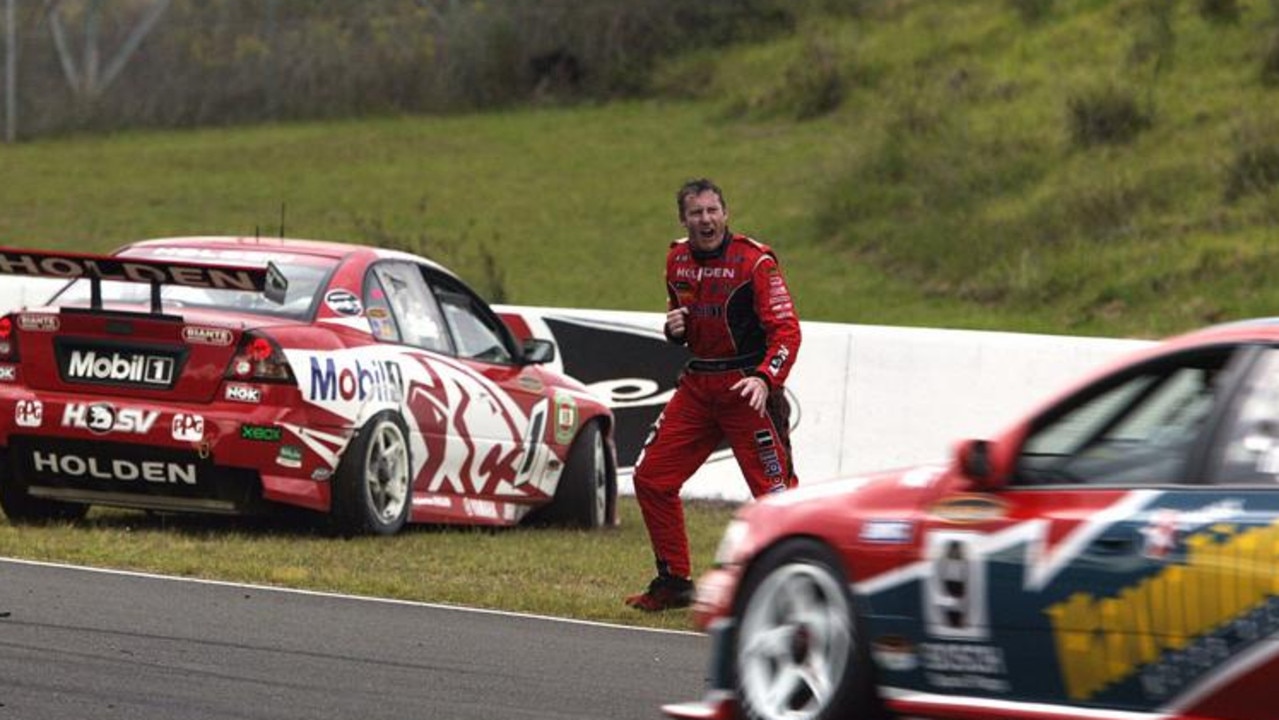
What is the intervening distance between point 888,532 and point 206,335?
18.2 feet

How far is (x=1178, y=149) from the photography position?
104 ft

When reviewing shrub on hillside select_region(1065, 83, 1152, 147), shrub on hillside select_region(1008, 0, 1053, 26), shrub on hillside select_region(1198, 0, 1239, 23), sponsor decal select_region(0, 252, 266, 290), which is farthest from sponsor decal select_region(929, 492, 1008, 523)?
shrub on hillside select_region(1008, 0, 1053, 26)

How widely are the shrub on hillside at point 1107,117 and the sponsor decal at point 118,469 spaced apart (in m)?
22.5

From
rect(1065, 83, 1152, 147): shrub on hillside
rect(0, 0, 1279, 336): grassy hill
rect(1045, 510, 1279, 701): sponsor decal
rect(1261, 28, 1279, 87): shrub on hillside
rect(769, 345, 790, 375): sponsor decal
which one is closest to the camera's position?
rect(1045, 510, 1279, 701): sponsor decal

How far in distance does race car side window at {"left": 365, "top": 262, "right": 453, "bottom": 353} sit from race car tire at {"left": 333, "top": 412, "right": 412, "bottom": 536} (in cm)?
51

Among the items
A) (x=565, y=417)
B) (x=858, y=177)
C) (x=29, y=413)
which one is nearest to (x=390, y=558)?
(x=29, y=413)

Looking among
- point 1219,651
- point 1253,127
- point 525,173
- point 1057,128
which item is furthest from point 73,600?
point 525,173

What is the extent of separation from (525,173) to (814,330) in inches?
1004

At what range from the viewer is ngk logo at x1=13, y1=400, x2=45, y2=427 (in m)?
12.2

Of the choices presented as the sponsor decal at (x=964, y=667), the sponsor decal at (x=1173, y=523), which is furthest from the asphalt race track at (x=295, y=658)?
the sponsor decal at (x=1173, y=523)

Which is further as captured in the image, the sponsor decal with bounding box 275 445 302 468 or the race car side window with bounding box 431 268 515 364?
the race car side window with bounding box 431 268 515 364

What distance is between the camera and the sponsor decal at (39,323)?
1234 cm

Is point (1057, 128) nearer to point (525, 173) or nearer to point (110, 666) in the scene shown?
point (525, 173)

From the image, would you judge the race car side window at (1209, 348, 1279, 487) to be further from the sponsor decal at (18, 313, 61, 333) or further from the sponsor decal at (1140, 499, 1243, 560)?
the sponsor decal at (18, 313, 61, 333)
